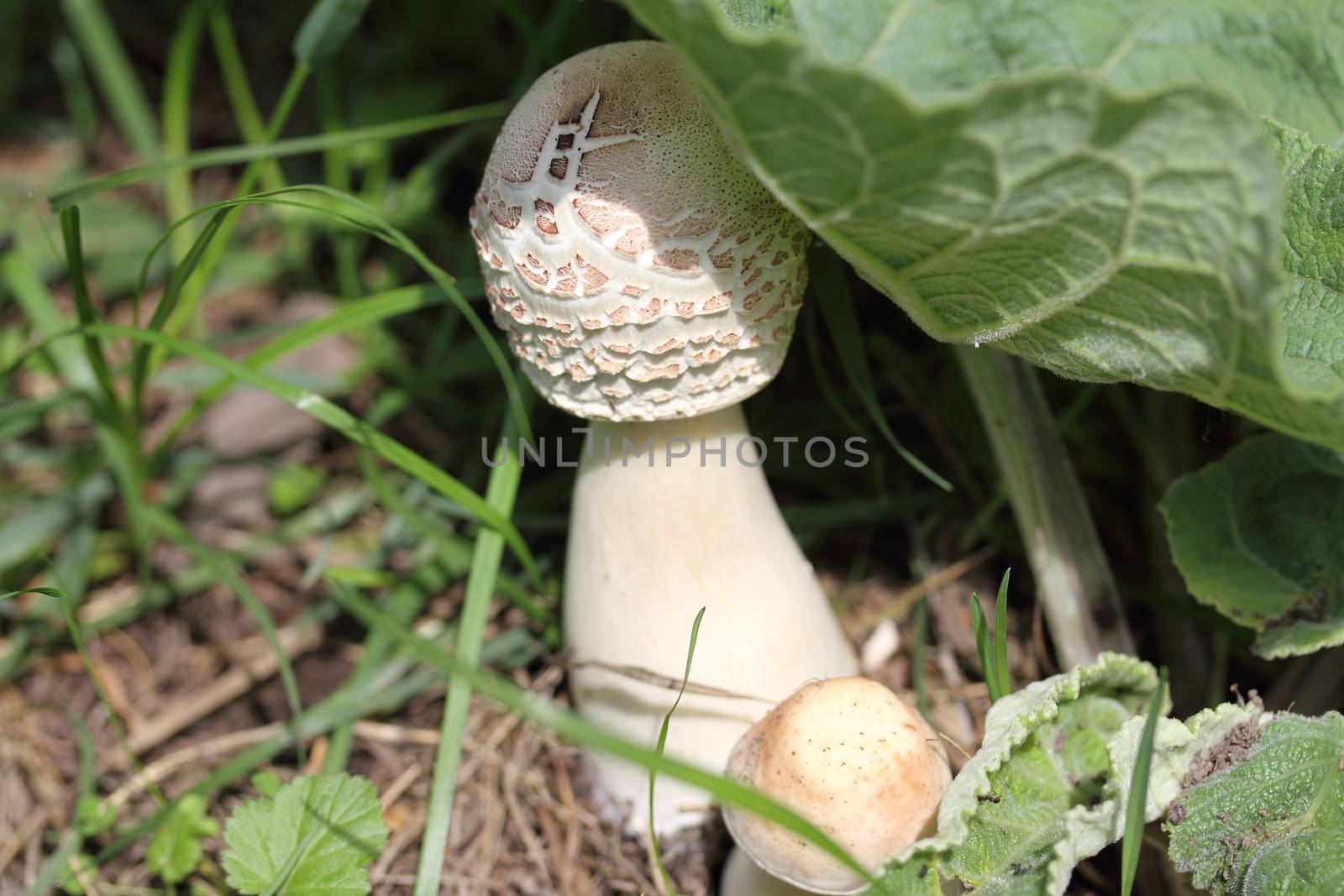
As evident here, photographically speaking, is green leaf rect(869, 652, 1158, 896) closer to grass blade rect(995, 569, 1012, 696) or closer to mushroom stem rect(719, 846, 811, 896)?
grass blade rect(995, 569, 1012, 696)

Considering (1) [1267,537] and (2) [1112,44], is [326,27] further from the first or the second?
(1) [1267,537]

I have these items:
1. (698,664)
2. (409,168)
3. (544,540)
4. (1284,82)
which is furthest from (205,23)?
(1284,82)

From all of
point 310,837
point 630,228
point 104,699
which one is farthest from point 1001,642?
point 104,699

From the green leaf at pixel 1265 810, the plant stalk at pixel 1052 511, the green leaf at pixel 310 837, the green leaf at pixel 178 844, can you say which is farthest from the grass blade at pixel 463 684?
the green leaf at pixel 1265 810

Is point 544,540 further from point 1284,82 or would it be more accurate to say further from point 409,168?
point 1284,82

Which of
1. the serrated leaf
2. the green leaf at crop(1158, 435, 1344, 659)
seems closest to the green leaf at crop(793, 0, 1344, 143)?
the serrated leaf

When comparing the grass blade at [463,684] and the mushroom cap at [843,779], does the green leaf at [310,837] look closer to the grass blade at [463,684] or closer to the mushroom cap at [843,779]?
the grass blade at [463,684]

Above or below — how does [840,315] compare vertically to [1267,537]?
above
